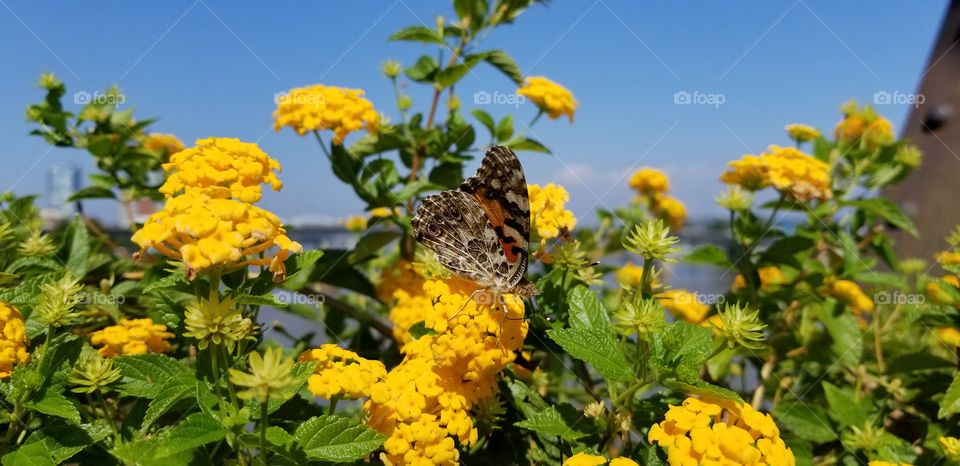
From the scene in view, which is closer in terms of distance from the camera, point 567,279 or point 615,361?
Result: point 615,361

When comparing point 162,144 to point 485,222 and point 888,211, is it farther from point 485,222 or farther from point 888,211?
point 888,211

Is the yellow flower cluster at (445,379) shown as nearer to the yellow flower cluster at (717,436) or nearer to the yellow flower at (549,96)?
the yellow flower cluster at (717,436)

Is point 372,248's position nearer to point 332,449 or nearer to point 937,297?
point 332,449

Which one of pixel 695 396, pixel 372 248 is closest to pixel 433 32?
pixel 372 248

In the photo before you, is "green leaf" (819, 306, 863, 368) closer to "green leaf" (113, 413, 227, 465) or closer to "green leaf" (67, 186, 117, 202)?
"green leaf" (113, 413, 227, 465)

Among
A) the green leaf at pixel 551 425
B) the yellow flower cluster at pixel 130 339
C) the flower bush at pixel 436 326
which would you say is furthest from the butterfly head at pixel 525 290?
the yellow flower cluster at pixel 130 339

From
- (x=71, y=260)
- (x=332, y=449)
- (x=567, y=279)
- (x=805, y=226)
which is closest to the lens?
(x=332, y=449)
